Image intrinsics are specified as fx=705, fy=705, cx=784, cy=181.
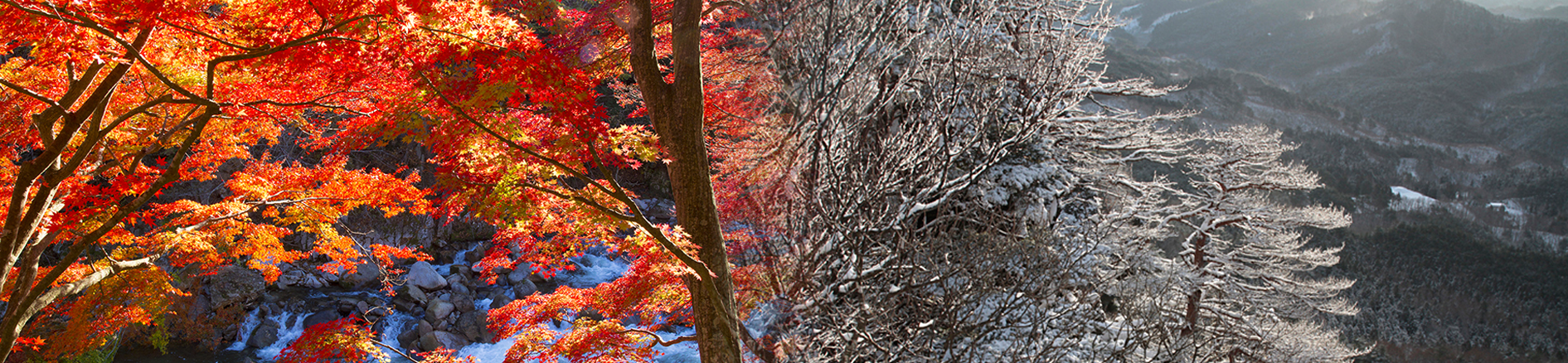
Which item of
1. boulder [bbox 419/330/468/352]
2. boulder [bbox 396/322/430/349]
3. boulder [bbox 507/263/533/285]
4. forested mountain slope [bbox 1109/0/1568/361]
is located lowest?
forested mountain slope [bbox 1109/0/1568/361]

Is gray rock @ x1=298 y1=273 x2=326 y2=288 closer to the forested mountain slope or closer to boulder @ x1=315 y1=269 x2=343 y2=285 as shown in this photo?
boulder @ x1=315 y1=269 x2=343 y2=285

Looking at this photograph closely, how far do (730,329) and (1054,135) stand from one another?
6.48m

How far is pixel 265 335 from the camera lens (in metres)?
12.3

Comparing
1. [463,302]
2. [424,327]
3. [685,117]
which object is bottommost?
[424,327]

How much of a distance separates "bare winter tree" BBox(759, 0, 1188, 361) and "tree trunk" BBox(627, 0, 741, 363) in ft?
4.50

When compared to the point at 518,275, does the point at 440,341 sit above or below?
below

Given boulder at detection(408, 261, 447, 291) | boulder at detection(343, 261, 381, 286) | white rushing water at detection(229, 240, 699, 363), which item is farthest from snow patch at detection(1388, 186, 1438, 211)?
boulder at detection(343, 261, 381, 286)

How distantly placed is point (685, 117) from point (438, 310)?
1075cm

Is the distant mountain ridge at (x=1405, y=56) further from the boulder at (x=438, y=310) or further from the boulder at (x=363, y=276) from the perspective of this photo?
the boulder at (x=363, y=276)

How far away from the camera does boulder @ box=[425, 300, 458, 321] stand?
12.9 m

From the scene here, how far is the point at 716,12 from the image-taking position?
8.61 metres

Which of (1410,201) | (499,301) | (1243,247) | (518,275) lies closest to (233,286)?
(499,301)

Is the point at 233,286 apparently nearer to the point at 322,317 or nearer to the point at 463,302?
the point at 322,317

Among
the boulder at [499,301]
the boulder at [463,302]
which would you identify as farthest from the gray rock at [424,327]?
the boulder at [499,301]
